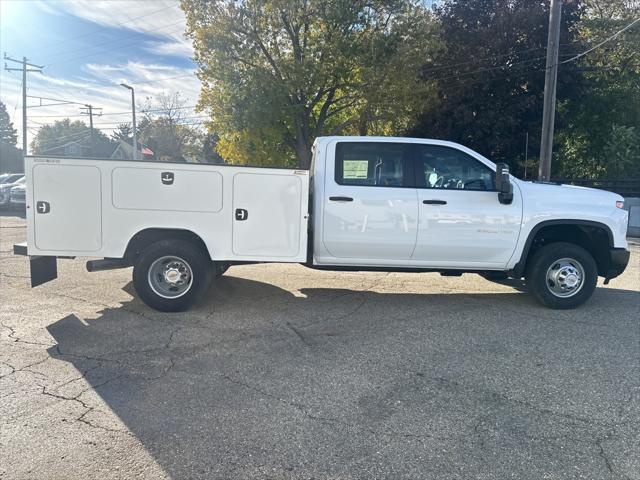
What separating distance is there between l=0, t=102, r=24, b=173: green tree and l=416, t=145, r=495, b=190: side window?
98.3 m

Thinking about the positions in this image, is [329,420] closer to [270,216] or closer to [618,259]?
[270,216]

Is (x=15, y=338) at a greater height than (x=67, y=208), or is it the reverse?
(x=67, y=208)

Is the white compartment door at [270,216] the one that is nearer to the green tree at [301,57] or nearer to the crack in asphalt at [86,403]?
the crack in asphalt at [86,403]

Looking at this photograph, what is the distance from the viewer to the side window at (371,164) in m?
5.68

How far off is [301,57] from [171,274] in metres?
16.5

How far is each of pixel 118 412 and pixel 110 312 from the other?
261 cm

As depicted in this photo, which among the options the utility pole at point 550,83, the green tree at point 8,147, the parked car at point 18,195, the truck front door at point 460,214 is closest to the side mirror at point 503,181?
the truck front door at point 460,214

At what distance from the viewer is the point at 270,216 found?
5398 millimetres

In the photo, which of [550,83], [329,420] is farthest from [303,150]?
[329,420]

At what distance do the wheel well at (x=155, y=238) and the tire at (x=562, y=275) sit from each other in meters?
4.11

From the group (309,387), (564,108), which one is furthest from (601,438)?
(564,108)

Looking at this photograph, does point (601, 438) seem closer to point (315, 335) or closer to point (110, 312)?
point (315, 335)

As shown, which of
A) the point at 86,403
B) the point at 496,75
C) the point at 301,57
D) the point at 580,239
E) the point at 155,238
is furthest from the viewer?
the point at 496,75

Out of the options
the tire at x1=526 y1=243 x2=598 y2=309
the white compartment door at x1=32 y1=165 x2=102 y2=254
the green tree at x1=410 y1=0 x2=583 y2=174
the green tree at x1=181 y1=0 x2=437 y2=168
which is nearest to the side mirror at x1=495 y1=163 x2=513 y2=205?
the tire at x1=526 y1=243 x2=598 y2=309
